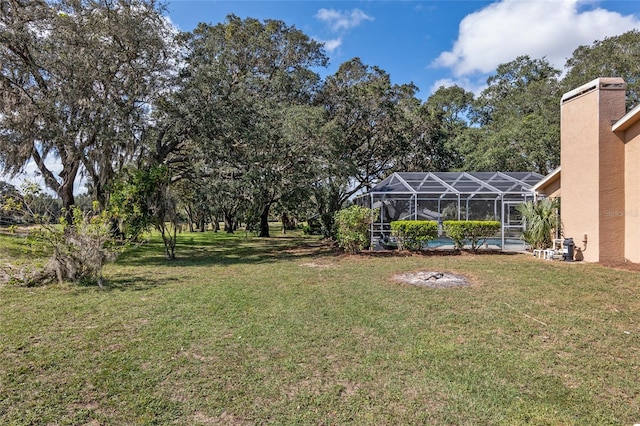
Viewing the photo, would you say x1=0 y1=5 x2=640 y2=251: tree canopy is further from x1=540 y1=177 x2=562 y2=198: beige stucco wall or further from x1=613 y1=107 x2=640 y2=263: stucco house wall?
x1=613 y1=107 x2=640 y2=263: stucco house wall

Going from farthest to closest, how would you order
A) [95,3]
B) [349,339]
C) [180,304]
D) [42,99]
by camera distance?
[95,3], [42,99], [180,304], [349,339]

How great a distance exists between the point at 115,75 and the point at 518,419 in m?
14.1

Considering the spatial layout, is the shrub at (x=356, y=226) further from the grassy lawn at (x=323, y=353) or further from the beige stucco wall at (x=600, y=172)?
the beige stucco wall at (x=600, y=172)

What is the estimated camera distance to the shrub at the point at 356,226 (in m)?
12.2

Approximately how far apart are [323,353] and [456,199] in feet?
43.2

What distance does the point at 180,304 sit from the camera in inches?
241

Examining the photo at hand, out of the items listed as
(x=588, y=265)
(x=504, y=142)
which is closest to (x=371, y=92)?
(x=504, y=142)

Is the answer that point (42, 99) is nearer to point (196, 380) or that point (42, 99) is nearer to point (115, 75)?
point (115, 75)

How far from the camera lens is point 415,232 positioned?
494 inches

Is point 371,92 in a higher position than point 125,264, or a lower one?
higher

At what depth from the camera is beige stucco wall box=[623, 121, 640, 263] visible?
9.09 m

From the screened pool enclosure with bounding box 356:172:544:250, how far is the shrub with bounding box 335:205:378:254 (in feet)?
4.07

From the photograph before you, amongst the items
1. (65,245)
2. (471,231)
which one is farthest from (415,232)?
(65,245)

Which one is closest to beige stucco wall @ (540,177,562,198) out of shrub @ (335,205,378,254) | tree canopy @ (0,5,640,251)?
shrub @ (335,205,378,254)
